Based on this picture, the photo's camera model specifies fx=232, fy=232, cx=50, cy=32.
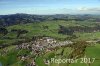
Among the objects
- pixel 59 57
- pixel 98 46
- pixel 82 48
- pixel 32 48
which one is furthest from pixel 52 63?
pixel 32 48

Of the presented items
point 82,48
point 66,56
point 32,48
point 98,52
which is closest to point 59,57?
point 66,56

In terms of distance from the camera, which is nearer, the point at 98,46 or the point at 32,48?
the point at 98,46

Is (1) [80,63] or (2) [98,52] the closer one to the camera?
(1) [80,63]

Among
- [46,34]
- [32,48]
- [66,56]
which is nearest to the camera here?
[66,56]

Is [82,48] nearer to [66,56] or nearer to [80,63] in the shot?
[66,56]

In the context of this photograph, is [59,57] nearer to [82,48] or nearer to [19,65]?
[82,48]

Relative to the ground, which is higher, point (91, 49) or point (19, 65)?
point (91, 49)

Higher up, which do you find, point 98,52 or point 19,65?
point 98,52

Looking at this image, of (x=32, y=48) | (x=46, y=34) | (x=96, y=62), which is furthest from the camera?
(x=46, y=34)

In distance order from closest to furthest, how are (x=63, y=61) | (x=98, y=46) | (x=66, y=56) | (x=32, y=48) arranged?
(x=63, y=61) < (x=66, y=56) < (x=98, y=46) < (x=32, y=48)
